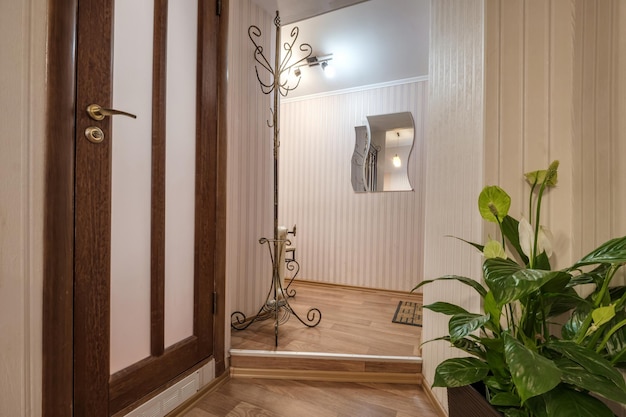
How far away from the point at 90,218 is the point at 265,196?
1.34m

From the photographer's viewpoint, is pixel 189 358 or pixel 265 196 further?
pixel 265 196

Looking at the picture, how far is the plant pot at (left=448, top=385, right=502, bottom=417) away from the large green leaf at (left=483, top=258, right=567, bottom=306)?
0.42m

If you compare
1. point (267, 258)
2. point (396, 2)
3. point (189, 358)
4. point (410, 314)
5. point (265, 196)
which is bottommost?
point (410, 314)

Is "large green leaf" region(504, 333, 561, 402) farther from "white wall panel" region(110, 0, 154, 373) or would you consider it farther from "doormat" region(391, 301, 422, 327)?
"doormat" region(391, 301, 422, 327)

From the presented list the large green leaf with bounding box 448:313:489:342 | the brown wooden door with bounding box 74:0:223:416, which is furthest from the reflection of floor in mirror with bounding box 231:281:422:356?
the large green leaf with bounding box 448:313:489:342

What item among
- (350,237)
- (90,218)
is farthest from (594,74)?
(350,237)

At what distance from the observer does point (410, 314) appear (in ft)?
7.35

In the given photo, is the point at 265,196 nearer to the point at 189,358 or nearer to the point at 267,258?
the point at 267,258

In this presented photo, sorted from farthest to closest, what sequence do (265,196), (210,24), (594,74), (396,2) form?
1. (265,196)
2. (396,2)
3. (210,24)
4. (594,74)

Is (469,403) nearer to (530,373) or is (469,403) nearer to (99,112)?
(530,373)

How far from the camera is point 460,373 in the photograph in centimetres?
77

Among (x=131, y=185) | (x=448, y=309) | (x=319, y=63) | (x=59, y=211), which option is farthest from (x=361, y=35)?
(x=59, y=211)

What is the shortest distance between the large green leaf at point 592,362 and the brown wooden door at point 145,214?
4.49 ft

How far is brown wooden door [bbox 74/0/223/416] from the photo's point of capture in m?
0.88
